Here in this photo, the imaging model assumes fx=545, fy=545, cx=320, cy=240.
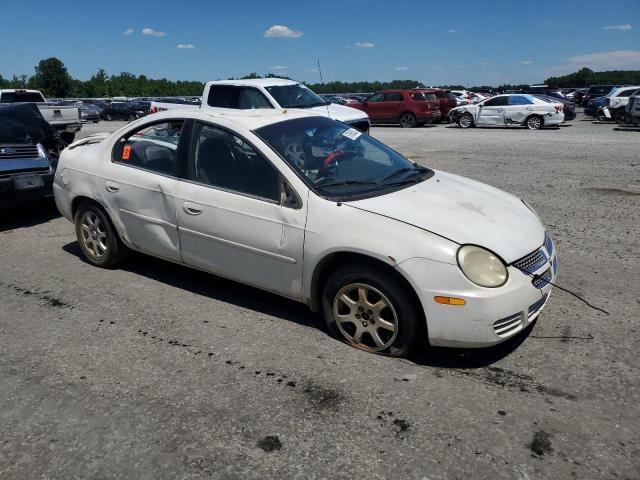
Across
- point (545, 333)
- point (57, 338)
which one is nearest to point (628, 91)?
point (545, 333)

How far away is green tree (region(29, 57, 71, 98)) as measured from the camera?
106m

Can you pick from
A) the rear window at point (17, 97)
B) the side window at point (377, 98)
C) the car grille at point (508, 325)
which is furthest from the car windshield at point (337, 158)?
the side window at point (377, 98)

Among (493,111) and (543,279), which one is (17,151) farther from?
(493,111)

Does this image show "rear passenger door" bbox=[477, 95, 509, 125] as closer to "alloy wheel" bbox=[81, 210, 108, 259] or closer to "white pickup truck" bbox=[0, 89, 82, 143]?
"white pickup truck" bbox=[0, 89, 82, 143]

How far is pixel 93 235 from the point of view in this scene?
17.0 feet

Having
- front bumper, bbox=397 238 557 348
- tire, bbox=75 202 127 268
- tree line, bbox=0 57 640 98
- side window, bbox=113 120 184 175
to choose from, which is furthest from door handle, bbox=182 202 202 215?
tree line, bbox=0 57 640 98

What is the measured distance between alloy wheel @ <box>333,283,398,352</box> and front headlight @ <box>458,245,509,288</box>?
1.68 feet

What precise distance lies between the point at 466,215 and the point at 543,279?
619mm

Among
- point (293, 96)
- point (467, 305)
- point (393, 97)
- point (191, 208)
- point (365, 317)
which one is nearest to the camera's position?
point (467, 305)

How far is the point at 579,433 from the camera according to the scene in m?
2.70

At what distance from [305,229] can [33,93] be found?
20.2m

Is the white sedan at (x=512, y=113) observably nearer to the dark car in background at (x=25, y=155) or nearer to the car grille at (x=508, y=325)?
the dark car in background at (x=25, y=155)

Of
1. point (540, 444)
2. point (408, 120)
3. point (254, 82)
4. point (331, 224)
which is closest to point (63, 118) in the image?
point (254, 82)

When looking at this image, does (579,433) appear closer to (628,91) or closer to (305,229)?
(305,229)
